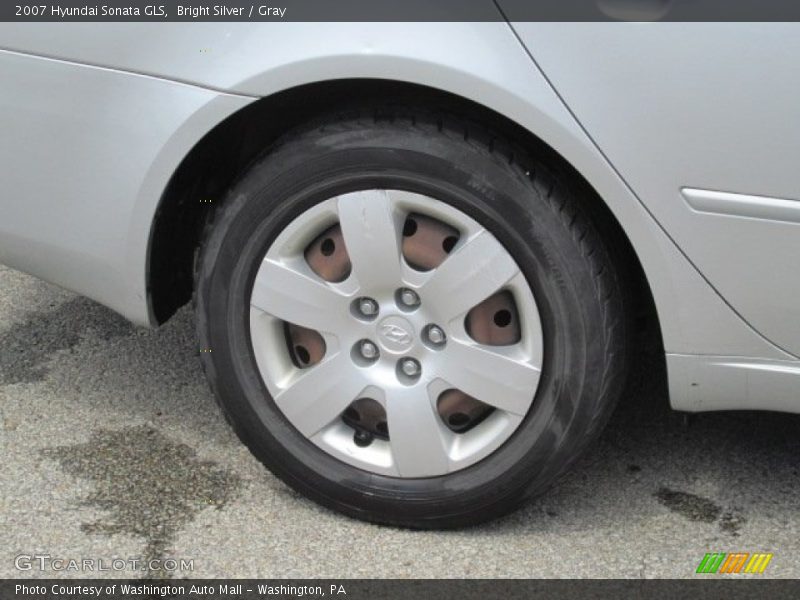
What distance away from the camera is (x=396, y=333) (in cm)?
249

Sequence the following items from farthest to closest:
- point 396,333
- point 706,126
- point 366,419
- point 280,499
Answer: point 280,499
point 366,419
point 396,333
point 706,126

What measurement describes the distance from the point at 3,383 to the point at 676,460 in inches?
62.7

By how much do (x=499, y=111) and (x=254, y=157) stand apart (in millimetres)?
545

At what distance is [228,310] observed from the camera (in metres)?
2.61

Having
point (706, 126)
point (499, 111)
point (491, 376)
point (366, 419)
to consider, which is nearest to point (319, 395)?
point (366, 419)

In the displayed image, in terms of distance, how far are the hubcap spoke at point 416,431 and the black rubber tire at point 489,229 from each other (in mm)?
43

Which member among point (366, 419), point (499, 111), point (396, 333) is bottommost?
point (366, 419)

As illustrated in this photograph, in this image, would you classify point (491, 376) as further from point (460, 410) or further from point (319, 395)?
point (319, 395)

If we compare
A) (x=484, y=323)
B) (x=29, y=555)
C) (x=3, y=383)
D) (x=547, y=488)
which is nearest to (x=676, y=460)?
(x=547, y=488)

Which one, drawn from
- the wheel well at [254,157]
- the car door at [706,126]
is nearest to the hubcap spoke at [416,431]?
the wheel well at [254,157]

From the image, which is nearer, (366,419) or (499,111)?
(499,111)

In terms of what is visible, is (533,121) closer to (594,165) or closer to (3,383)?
(594,165)

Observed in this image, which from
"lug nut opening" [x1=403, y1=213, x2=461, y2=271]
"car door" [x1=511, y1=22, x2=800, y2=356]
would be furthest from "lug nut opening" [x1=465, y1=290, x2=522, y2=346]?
"car door" [x1=511, y1=22, x2=800, y2=356]

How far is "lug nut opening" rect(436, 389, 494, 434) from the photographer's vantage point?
8.32ft
